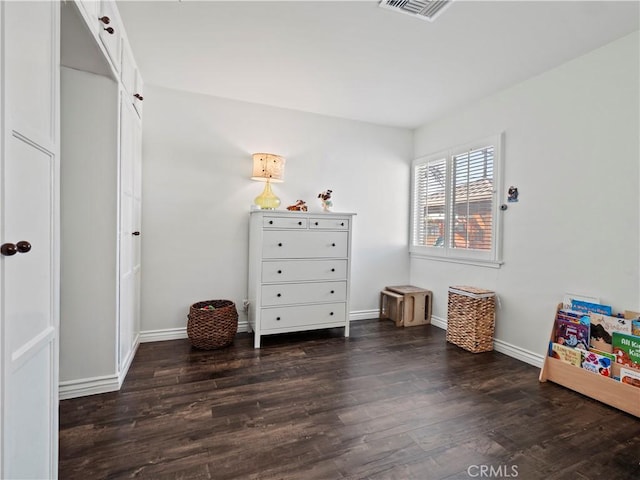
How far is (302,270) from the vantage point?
3.02 m

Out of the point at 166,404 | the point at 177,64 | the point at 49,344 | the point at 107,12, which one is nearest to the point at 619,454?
the point at 166,404

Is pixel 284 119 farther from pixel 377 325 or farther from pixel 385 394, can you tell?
pixel 385 394

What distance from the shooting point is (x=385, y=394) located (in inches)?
83.0

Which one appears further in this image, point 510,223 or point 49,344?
point 510,223

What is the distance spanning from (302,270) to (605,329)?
227cm

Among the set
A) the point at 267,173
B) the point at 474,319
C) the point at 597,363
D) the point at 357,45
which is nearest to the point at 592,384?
the point at 597,363

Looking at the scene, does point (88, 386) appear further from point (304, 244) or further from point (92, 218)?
point (304, 244)

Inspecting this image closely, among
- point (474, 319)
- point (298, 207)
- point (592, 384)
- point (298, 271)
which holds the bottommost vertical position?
point (592, 384)

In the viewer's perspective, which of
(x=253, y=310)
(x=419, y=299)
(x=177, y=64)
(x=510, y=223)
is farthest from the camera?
(x=419, y=299)

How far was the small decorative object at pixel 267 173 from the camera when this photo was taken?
3.05 metres

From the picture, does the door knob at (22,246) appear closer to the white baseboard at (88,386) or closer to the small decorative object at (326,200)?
the white baseboard at (88,386)

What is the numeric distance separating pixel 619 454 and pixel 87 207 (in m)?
3.20

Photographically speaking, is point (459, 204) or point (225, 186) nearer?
point (225, 186)

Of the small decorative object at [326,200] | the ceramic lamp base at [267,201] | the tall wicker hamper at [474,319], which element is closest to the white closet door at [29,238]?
the ceramic lamp base at [267,201]
